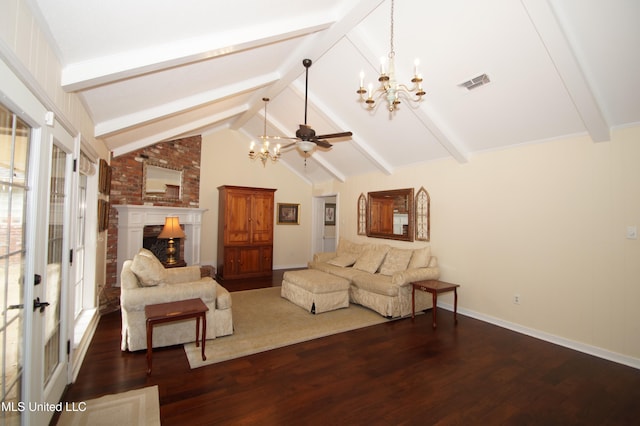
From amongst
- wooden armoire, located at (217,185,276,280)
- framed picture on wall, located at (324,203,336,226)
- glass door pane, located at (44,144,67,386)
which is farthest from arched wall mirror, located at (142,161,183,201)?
framed picture on wall, located at (324,203,336,226)

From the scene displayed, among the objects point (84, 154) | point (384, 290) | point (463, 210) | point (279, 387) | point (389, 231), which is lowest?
point (279, 387)

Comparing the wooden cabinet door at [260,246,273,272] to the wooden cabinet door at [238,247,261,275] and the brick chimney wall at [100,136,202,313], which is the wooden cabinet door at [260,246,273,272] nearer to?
the wooden cabinet door at [238,247,261,275]

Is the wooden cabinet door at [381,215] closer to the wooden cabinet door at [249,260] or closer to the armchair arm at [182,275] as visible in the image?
the wooden cabinet door at [249,260]

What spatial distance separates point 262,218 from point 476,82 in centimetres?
522

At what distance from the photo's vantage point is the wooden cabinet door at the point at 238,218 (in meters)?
6.65

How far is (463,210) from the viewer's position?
459 centimetres

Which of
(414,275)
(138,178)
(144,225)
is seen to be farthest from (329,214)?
(138,178)

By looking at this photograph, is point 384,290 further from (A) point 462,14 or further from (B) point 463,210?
(A) point 462,14

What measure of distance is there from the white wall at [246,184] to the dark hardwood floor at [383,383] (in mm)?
3869

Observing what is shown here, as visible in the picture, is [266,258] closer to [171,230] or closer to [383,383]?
[171,230]

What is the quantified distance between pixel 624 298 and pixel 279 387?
12.0 feet

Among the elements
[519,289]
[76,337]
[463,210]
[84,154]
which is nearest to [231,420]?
[76,337]

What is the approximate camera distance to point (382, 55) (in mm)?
3486

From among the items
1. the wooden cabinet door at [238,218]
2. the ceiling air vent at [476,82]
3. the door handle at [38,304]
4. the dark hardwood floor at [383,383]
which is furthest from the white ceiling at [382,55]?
the dark hardwood floor at [383,383]
